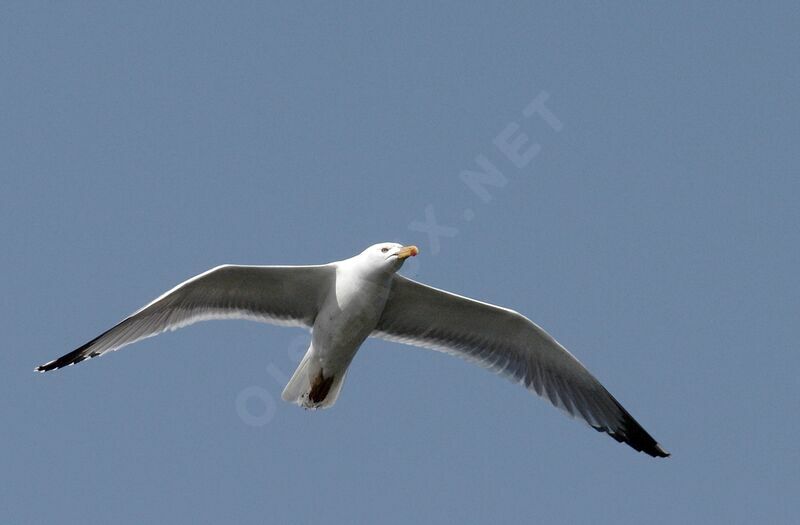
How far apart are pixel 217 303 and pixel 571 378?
11.3 feet

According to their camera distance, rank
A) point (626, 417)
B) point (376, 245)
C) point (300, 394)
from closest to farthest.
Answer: point (376, 245)
point (300, 394)
point (626, 417)

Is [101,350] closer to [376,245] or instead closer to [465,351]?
[376,245]

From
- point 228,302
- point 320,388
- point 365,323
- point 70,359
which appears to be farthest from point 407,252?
point 70,359

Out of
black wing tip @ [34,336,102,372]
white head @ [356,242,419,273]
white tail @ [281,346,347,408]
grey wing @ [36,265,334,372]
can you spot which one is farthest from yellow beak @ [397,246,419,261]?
black wing tip @ [34,336,102,372]

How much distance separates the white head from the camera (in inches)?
386

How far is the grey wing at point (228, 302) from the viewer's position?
402 inches

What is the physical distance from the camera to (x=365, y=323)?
1027cm

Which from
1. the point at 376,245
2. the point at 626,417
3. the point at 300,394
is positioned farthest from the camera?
the point at 626,417

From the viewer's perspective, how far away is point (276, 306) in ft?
35.0

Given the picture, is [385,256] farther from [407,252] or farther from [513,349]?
[513,349]

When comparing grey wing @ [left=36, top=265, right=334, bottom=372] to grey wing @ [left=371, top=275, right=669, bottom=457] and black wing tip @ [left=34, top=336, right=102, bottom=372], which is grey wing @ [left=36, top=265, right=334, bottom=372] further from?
grey wing @ [left=371, top=275, right=669, bottom=457]

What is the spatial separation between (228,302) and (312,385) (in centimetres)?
108

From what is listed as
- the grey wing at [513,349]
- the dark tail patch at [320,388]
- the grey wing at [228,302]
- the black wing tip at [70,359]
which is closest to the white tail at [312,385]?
the dark tail patch at [320,388]

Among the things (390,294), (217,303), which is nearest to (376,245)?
(390,294)
